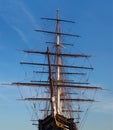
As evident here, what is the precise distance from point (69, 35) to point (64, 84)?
9.87 meters

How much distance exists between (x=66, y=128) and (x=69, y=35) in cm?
2850

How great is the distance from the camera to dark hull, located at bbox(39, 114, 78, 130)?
45.7 m

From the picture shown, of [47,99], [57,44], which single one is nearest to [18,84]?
[47,99]

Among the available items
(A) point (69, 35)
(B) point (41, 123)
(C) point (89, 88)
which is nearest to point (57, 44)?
(A) point (69, 35)

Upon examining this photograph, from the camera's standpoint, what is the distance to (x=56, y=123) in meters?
45.6

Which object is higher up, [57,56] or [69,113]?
[57,56]

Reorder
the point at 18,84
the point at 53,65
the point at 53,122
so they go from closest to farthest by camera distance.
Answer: the point at 53,122, the point at 18,84, the point at 53,65

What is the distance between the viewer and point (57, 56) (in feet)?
233

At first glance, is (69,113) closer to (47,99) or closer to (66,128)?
(47,99)

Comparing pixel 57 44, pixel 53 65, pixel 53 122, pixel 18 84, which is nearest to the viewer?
pixel 53 122

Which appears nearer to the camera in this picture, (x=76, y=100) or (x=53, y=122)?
(x=53, y=122)

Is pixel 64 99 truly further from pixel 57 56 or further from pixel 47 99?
pixel 57 56

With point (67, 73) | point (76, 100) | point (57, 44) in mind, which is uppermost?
point (57, 44)

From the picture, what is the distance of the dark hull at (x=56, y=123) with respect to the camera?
1800 inches
